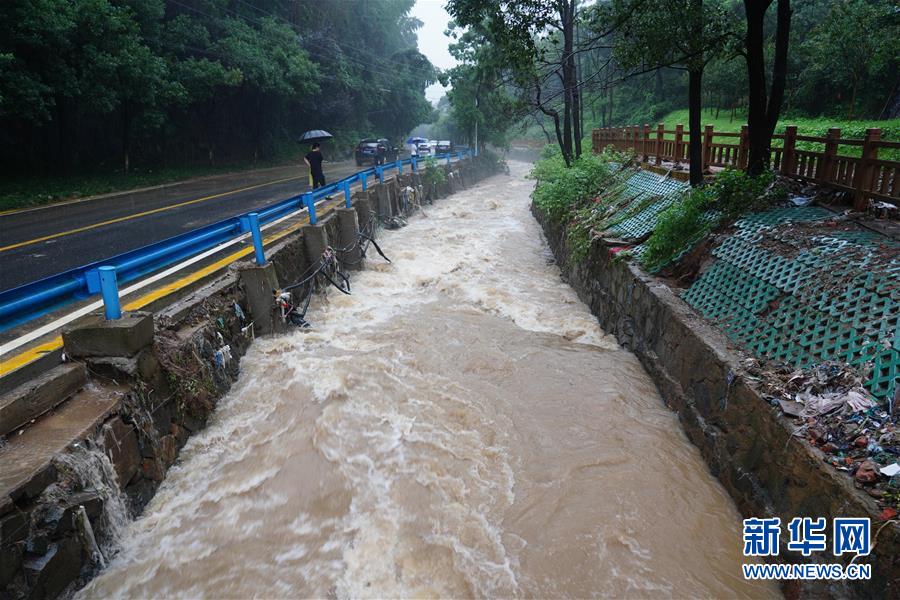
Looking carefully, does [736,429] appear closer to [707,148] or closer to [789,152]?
[789,152]

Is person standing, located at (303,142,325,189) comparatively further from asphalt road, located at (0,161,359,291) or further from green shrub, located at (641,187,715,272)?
green shrub, located at (641,187,715,272)

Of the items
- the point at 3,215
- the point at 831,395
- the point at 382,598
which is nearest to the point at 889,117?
the point at 831,395

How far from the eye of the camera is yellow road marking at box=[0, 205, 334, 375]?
168 inches

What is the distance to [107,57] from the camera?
48.5ft

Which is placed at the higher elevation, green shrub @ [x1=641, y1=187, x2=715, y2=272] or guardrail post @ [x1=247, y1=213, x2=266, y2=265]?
guardrail post @ [x1=247, y1=213, x2=266, y2=265]

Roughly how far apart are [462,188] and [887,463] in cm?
2803

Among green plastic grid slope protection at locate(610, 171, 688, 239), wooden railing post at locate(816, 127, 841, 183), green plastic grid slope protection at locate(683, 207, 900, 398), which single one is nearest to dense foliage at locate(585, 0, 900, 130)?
green plastic grid slope protection at locate(610, 171, 688, 239)

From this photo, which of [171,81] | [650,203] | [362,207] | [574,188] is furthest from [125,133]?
[650,203]

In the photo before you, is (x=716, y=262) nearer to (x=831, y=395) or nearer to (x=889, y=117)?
(x=831, y=395)

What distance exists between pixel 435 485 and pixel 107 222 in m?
9.72

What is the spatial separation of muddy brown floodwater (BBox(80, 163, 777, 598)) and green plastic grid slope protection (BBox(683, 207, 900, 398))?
131 cm

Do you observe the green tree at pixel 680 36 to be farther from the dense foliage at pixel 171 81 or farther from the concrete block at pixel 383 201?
the dense foliage at pixel 171 81

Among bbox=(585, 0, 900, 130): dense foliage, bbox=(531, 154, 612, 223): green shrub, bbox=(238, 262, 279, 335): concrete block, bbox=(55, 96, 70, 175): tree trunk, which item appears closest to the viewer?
bbox=(238, 262, 279, 335): concrete block

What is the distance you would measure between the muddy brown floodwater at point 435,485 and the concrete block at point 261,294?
253mm
